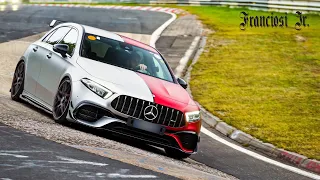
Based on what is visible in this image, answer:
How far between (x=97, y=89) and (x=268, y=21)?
1074 inches

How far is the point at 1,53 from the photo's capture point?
71.6 feet

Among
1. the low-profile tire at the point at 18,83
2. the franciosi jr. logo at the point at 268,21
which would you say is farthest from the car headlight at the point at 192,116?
the franciosi jr. logo at the point at 268,21

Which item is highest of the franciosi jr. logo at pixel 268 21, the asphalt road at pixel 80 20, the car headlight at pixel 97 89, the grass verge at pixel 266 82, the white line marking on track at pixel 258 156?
the car headlight at pixel 97 89

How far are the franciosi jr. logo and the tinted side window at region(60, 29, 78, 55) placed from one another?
21.3 m

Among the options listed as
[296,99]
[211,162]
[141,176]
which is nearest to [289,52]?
[296,99]

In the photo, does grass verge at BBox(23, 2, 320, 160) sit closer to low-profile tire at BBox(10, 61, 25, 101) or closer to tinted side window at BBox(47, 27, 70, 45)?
tinted side window at BBox(47, 27, 70, 45)

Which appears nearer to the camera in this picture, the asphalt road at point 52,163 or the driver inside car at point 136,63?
the asphalt road at point 52,163

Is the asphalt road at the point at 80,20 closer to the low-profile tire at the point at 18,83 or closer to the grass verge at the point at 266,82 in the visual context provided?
the grass verge at the point at 266,82

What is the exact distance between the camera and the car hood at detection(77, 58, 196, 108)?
10.9m

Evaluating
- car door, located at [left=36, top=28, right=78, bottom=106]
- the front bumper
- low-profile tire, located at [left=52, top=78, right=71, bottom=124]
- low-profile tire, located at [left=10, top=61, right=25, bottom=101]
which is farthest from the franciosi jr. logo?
the front bumper

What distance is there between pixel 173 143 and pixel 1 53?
11.7m

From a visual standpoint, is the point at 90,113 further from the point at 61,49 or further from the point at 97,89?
the point at 61,49

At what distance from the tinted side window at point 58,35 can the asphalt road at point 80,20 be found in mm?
12417

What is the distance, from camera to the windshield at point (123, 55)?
39.6 feet
